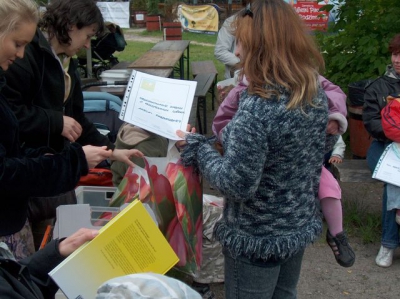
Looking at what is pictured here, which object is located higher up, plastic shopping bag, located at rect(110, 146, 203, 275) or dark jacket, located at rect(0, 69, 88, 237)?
dark jacket, located at rect(0, 69, 88, 237)

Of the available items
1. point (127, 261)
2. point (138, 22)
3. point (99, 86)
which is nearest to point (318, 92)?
point (127, 261)

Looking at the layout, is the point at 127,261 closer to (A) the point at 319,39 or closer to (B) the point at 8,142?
(B) the point at 8,142

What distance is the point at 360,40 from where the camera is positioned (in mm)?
6340

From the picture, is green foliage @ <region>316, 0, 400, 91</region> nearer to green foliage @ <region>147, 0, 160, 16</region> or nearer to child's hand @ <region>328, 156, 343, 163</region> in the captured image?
child's hand @ <region>328, 156, 343, 163</region>

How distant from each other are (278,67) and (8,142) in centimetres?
99

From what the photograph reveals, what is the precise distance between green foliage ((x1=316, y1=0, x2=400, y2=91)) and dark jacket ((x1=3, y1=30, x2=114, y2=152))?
4.10 m

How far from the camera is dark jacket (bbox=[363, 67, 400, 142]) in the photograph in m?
4.48

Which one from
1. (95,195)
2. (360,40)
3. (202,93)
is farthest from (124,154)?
(360,40)

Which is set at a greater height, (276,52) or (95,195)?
(276,52)

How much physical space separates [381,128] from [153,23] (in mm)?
19878

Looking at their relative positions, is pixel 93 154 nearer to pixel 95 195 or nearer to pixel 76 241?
pixel 76 241

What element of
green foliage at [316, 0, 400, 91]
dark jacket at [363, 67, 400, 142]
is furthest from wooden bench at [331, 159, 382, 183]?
green foliage at [316, 0, 400, 91]

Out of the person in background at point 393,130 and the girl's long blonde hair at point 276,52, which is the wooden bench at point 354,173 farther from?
the girl's long blonde hair at point 276,52

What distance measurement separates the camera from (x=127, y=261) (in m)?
1.82
